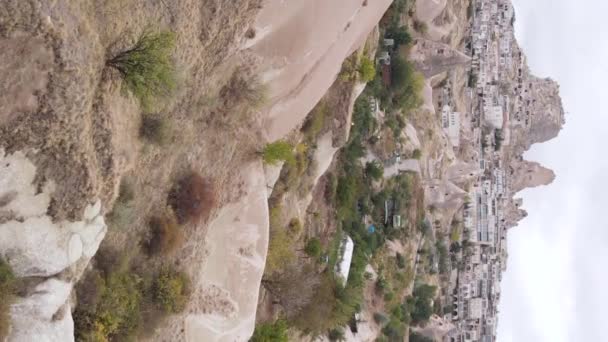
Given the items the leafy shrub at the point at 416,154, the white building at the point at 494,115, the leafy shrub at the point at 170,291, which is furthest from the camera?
the white building at the point at 494,115

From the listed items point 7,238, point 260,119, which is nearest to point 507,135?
point 260,119

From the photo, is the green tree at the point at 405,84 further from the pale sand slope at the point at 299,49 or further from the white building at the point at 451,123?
the pale sand slope at the point at 299,49

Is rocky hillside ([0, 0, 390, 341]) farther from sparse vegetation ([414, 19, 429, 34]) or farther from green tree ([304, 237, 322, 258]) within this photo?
sparse vegetation ([414, 19, 429, 34])

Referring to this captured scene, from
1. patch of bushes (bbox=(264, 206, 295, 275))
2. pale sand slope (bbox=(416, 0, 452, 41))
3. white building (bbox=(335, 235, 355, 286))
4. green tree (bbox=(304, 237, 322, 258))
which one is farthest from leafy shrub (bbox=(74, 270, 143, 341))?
pale sand slope (bbox=(416, 0, 452, 41))

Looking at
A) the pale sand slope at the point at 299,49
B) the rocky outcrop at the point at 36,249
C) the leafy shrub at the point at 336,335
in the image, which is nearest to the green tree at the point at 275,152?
the pale sand slope at the point at 299,49

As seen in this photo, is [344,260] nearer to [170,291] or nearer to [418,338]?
[170,291]

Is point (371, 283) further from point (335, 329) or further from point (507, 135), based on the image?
point (507, 135)
